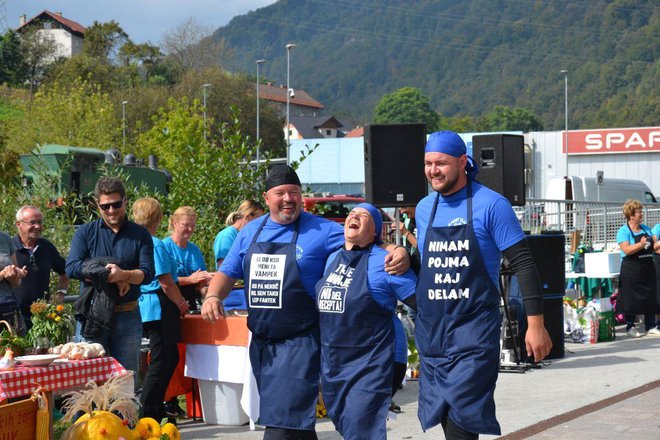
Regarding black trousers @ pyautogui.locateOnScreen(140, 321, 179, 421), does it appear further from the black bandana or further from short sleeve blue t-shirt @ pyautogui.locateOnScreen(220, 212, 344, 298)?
the black bandana

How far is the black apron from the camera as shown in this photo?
14234mm

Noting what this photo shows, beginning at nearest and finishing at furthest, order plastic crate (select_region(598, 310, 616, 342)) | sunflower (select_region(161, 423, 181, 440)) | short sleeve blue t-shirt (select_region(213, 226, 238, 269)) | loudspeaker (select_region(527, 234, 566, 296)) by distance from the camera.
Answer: sunflower (select_region(161, 423, 181, 440)) → short sleeve blue t-shirt (select_region(213, 226, 238, 269)) → loudspeaker (select_region(527, 234, 566, 296)) → plastic crate (select_region(598, 310, 616, 342))

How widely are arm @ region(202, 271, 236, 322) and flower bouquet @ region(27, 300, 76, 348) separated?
114cm

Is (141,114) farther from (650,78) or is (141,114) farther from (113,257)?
(650,78)

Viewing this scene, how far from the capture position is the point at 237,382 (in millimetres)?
8023

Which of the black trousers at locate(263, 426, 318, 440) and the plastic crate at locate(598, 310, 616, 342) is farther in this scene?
the plastic crate at locate(598, 310, 616, 342)

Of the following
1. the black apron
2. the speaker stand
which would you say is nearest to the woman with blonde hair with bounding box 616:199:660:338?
the black apron

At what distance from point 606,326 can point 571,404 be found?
5.37 metres

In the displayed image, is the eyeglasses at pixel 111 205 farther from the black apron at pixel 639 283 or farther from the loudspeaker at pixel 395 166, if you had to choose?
the black apron at pixel 639 283

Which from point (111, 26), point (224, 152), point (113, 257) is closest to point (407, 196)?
point (224, 152)

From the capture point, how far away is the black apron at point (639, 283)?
14234 millimetres

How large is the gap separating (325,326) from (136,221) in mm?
2699

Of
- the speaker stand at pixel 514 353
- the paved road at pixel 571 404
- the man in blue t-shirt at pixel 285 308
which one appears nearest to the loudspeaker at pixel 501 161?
the speaker stand at pixel 514 353

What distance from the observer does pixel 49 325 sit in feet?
20.9
